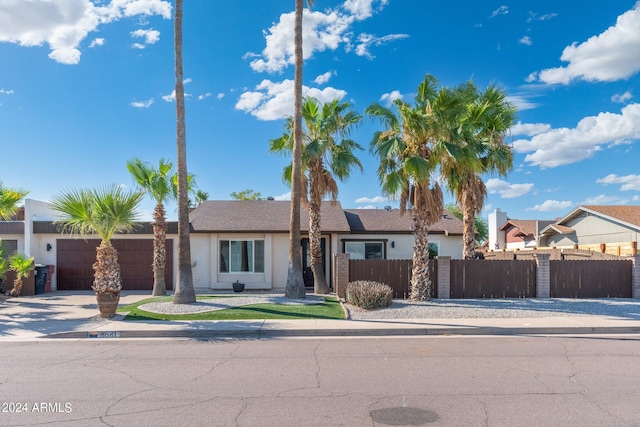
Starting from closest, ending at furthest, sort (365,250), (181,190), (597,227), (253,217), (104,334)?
(104,334), (181,190), (253,217), (365,250), (597,227)

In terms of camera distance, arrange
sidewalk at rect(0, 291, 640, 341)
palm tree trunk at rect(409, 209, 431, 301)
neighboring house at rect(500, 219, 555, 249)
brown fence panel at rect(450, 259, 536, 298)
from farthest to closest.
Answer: neighboring house at rect(500, 219, 555, 249) → brown fence panel at rect(450, 259, 536, 298) → palm tree trunk at rect(409, 209, 431, 301) → sidewalk at rect(0, 291, 640, 341)

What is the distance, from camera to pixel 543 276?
17.6 meters

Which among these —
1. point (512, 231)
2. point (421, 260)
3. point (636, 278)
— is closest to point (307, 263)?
point (421, 260)

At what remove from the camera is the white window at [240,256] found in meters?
21.3

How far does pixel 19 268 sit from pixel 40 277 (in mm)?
1800

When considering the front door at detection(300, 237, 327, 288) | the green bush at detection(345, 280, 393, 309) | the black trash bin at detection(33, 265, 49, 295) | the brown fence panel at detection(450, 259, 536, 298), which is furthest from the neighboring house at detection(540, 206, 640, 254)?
the black trash bin at detection(33, 265, 49, 295)

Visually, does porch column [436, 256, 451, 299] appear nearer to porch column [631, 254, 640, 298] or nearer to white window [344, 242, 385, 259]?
white window [344, 242, 385, 259]

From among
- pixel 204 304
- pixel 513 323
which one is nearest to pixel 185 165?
pixel 204 304

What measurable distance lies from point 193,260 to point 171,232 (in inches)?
61.3

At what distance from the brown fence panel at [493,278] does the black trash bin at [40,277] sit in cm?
1585

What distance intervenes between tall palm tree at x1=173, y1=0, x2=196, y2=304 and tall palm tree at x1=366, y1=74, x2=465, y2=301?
6062 millimetres

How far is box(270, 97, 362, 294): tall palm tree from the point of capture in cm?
1836

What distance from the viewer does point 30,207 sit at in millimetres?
20641

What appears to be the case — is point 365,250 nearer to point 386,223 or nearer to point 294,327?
point 386,223
